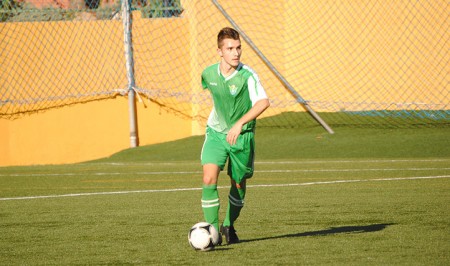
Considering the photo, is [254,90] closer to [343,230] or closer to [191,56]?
[343,230]

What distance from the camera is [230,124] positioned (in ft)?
22.9

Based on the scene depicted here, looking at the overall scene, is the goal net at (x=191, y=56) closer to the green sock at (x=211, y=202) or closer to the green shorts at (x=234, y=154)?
the green shorts at (x=234, y=154)

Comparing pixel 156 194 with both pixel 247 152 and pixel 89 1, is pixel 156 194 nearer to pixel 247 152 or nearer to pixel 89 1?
pixel 247 152

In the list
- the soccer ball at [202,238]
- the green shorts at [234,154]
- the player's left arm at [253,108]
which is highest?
the player's left arm at [253,108]

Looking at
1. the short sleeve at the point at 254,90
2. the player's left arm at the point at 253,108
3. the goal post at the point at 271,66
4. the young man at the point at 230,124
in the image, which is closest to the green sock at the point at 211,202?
→ the young man at the point at 230,124

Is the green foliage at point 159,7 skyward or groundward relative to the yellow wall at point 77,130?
skyward

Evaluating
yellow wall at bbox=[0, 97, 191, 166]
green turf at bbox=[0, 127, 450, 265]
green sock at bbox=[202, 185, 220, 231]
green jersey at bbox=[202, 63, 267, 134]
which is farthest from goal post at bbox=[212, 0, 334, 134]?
green sock at bbox=[202, 185, 220, 231]

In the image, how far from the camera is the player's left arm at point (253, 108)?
648cm

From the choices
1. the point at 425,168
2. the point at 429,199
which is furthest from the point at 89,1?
the point at 429,199

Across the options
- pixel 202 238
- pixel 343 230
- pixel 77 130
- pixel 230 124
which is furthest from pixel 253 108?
pixel 77 130

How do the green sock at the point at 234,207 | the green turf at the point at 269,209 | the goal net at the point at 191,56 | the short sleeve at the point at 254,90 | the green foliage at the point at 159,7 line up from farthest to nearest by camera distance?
1. the green foliage at the point at 159,7
2. the goal net at the point at 191,56
3. the green sock at the point at 234,207
4. the short sleeve at the point at 254,90
5. the green turf at the point at 269,209

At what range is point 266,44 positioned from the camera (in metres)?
20.5

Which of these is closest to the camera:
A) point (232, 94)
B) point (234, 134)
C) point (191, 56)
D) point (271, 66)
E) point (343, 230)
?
point (234, 134)

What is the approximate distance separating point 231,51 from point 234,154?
2.54 ft
